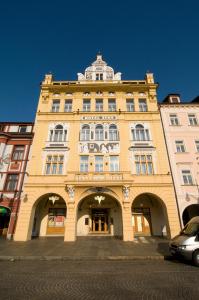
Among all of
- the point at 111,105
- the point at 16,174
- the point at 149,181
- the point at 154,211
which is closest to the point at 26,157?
the point at 16,174

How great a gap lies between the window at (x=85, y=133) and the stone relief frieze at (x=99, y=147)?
931 millimetres

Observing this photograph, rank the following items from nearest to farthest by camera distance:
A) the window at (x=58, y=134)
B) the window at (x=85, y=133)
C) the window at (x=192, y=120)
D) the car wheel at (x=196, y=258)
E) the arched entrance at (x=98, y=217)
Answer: the car wheel at (x=196, y=258) < the arched entrance at (x=98, y=217) < the window at (x=85, y=133) < the window at (x=58, y=134) < the window at (x=192, y=120)

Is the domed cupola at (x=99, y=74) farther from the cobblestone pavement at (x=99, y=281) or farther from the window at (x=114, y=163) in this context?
the cobblestone pavement at (x=99, y=281)

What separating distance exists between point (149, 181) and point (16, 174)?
16225mm

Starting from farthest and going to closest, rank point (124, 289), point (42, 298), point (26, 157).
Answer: point (26, 157) → point (124, 289) → point (42, 298)

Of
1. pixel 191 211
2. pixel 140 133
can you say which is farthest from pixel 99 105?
pixel 191 211

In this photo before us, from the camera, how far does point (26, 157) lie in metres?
21.2

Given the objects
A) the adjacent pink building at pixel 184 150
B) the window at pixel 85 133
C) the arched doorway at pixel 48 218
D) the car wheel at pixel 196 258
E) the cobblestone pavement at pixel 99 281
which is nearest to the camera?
the cobblestone pavement at pixel 99 281

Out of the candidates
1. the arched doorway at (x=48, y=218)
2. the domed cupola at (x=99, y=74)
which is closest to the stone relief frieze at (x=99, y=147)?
the arched doorway at (x=48, y=218)

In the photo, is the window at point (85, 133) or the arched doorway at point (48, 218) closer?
the arched doorway at point (48, 218)

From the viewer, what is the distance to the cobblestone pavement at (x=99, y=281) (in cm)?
514

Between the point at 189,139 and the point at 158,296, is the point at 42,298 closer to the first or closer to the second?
the point at 158,296

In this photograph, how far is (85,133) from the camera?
824 inches

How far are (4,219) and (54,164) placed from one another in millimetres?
9393
